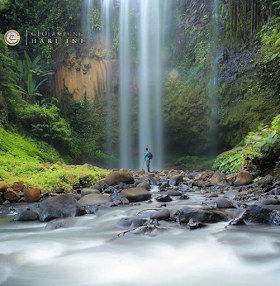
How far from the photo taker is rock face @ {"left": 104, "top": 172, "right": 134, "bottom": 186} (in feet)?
22.7

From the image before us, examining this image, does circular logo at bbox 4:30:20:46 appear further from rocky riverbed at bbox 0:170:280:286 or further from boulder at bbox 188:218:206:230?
boulder at bbox 188:218:206:230

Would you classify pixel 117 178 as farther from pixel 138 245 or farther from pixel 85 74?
pixel 85 74

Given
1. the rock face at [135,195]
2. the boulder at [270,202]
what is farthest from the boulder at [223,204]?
the rock face at [135,195]

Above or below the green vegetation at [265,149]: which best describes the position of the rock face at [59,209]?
below

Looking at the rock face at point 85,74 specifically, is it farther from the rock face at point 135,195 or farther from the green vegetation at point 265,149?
the rock face at point 135,195

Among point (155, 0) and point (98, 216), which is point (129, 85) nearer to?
point (155, 0)

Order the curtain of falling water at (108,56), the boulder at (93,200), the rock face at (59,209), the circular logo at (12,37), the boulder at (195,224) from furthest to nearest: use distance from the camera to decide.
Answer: the curtain of falling water at (108,56)
the circular logo at (12,37)
the boulder at (93,200)
the rock face at (59,209)
the boulder at (195,224)

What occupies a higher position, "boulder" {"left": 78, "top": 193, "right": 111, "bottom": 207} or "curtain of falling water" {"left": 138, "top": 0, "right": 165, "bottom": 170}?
"curtain of falling water" {"left": 138, "top": 0, "right": 165, "bottom": 170}

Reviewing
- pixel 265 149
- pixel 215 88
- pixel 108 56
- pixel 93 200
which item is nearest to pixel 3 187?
pixel 93 200

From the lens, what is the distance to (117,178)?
703cm

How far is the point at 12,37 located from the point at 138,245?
20.1m

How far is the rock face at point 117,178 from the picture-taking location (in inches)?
273

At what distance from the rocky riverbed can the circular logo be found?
17.8m

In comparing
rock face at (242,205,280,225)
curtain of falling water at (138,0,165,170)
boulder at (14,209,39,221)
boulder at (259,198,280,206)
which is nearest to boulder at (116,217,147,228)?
rock face at (242,205,280,225)
